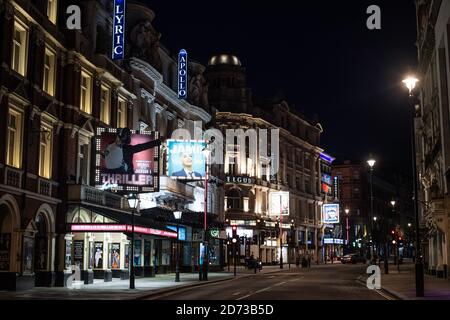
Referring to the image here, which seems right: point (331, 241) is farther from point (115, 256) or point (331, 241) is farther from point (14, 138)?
point (14, 138)

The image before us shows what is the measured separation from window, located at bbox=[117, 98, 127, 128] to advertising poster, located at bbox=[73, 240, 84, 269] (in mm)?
9278

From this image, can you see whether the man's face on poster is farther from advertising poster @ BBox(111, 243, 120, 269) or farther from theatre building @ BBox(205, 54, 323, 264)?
theatre building @ BBox(205, 54, 323, 264)

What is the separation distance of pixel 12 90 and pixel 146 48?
18.9 metres

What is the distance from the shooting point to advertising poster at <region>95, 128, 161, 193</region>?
38281 millimetres

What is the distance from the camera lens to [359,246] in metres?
134

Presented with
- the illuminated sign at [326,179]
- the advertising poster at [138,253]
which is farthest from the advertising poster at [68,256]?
the illuminated sign at [326,179]

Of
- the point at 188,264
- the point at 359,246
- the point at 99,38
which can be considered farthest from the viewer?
the point at 359,246

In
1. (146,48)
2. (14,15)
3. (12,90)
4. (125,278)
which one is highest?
(146,48)

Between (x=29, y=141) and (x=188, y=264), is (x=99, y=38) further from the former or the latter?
(x=188, y=264)

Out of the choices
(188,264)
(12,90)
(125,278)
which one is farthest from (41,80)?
(188,264)

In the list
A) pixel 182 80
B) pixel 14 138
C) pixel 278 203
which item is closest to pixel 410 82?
pixel 14 138

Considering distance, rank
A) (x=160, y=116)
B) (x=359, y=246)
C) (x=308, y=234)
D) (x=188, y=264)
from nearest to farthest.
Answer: (x=160, y=116)
(x=188, y=264)
(x=308, y=234)
(x=359, y=246)

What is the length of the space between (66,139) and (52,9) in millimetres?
6878
